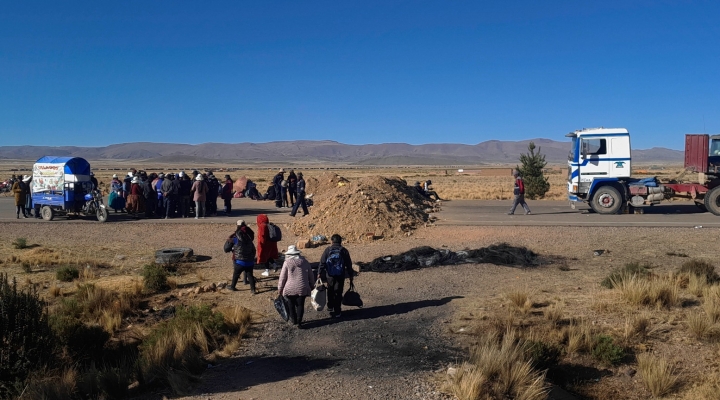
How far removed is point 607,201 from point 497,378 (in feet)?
58.4

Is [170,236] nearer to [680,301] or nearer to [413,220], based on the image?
[413,220]

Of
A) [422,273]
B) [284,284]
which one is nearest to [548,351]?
[284,284]

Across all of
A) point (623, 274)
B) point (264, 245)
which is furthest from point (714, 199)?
point (264, 245)

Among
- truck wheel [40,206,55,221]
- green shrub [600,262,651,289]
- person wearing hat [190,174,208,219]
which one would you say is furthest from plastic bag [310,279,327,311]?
truck wheel [40,206,55,221]

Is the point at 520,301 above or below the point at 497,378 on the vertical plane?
above

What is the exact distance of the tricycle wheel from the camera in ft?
73.3

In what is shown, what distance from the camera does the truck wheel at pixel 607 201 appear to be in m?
22.9

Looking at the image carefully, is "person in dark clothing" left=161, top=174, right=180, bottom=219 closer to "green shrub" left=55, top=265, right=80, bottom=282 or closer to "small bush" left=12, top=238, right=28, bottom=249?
"small bush" left=12, top=238, right=28, bottom=249

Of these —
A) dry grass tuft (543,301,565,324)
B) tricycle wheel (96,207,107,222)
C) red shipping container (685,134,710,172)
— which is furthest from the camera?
red shipping container (685,134,710,172)

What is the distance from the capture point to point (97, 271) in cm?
1504

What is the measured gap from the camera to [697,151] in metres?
23.0

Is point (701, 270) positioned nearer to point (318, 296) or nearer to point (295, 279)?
point (318, 296)

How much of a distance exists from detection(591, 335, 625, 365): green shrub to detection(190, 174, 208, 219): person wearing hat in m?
16.6

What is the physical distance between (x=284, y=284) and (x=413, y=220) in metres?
11.1
